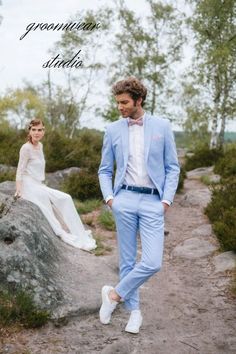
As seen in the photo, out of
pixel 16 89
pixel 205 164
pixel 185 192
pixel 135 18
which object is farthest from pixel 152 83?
pixel 16 89

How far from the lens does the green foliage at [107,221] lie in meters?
8.75

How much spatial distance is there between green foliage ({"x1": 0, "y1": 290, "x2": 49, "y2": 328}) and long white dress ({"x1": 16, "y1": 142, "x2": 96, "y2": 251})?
2.74 metres

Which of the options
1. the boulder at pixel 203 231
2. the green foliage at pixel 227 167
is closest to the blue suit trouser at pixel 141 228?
the boulder at pixel 203 231

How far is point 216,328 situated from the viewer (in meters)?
4.68

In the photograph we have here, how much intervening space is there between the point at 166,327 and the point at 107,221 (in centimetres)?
429

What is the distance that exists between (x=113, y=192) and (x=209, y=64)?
1906 cm

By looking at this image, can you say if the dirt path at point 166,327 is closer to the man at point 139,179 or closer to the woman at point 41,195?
the man at point 139,179

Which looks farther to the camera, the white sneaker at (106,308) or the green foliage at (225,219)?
the green foliage at (225,219)

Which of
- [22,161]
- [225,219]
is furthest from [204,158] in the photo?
[22,161]

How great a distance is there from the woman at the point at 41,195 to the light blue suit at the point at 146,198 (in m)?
2.93

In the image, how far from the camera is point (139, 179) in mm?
4188

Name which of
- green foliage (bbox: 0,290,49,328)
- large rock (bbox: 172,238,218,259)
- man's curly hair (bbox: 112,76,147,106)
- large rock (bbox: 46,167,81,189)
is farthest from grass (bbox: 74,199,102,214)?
man's curly hair (bbox: 112,76,147,106)

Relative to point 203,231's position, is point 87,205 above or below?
above

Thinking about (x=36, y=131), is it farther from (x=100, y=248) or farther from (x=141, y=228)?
(x=141, y=228)
